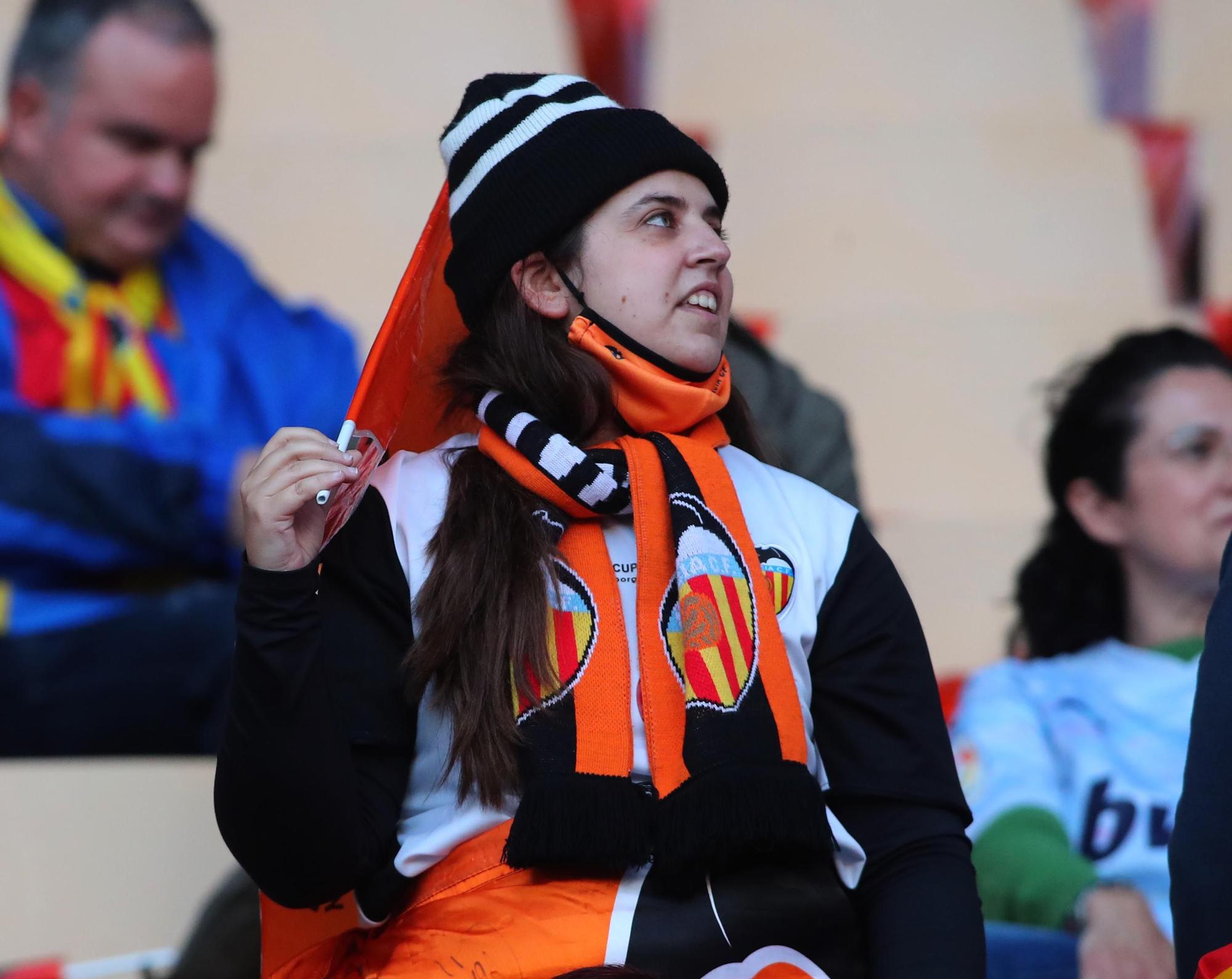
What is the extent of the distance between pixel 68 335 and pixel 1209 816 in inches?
88.5

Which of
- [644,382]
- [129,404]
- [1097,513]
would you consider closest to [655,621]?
[644,382]

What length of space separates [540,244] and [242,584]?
48cm

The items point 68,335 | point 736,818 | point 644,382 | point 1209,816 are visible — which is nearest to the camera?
point 1209,816

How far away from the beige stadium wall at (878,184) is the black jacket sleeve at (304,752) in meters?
2.23

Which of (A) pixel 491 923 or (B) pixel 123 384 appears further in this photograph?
(B) pixel 123 384

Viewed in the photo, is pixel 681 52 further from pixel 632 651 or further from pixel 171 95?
pixel 632 651

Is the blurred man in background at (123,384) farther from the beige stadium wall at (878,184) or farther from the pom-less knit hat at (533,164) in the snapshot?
the pom-less knit hat at (533,164)

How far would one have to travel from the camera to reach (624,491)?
1.56 metres

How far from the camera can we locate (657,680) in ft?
4.84

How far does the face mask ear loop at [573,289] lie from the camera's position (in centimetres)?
167

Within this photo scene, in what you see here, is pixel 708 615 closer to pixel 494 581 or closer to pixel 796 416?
pixel 494 581

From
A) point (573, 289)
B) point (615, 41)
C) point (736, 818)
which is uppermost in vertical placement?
point (615, 41)

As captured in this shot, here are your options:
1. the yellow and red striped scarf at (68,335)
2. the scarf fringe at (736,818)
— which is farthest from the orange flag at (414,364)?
the yellow and red striped scarf at (68,335)

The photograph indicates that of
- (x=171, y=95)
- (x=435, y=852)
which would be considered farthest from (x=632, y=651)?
(x=171, y=95)
